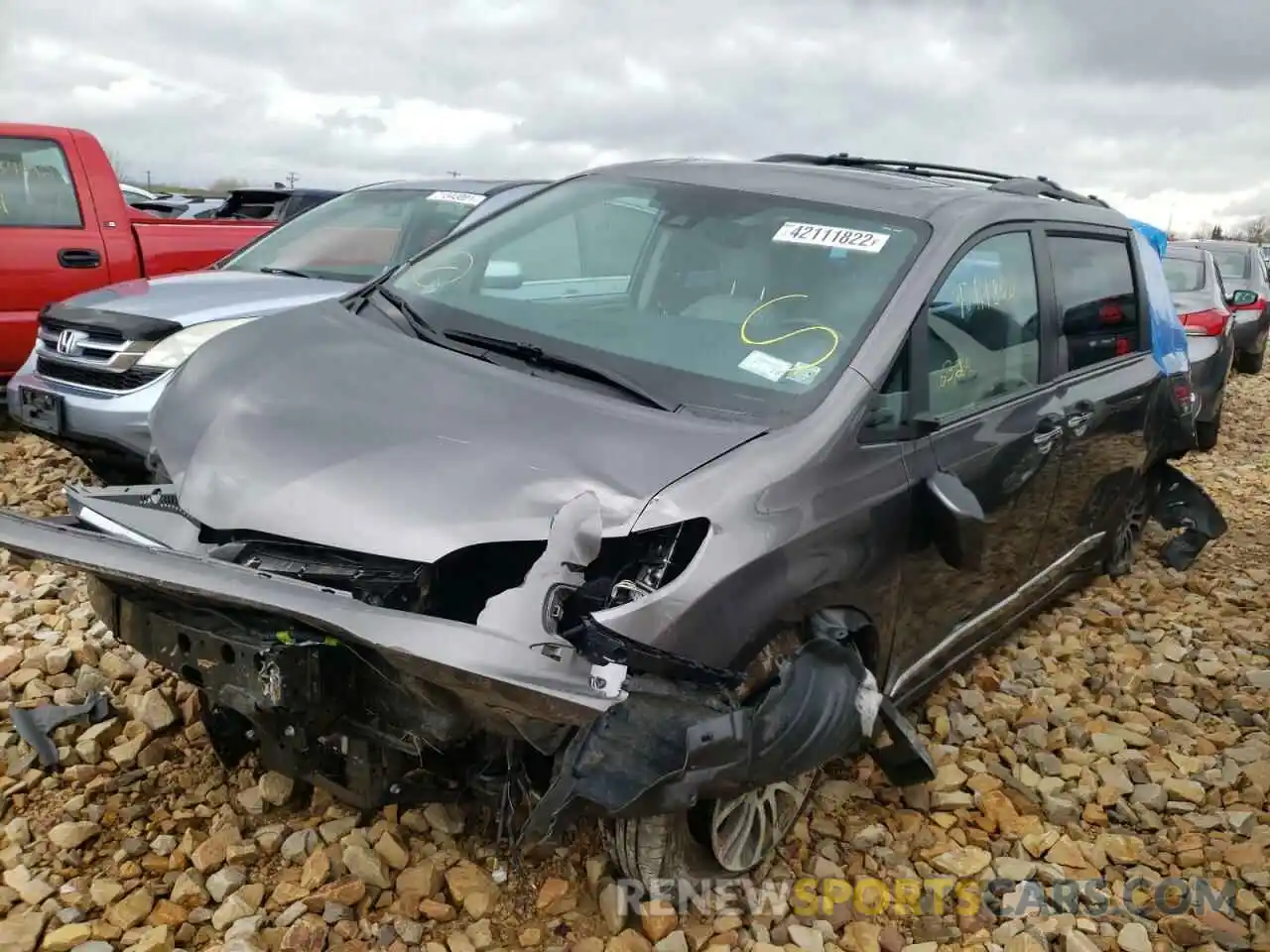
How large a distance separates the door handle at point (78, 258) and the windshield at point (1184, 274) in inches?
356

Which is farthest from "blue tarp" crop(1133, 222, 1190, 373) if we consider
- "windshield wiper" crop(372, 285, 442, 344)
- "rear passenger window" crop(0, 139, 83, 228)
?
"rear passenger window" crop(0, 139, 83, 228)

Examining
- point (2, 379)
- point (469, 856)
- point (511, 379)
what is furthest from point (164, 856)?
point (2, 379)

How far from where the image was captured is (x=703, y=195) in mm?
3414

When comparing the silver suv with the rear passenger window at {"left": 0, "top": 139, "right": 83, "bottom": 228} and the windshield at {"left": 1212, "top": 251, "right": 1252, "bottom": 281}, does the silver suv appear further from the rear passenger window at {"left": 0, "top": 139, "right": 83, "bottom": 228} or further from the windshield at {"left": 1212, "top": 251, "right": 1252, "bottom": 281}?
the windshield at {"left": 1212, "top": 251, "right": 1252, "bottom": 281}

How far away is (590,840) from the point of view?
2.81m

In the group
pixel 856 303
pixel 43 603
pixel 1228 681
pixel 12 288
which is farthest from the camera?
pixel 12 288

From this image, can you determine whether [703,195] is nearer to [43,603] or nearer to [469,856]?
[469,856]

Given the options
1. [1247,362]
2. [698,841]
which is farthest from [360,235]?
[1247,362]

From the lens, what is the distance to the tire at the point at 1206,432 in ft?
17.6

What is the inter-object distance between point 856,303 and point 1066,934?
1743 millimetres

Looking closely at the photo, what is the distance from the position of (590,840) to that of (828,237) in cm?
183

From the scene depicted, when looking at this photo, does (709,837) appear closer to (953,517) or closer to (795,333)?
(953,517)

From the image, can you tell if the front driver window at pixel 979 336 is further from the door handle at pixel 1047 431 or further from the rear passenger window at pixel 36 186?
the rear passenger window at pixel 36 186

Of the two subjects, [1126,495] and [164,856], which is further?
[1126,495]
